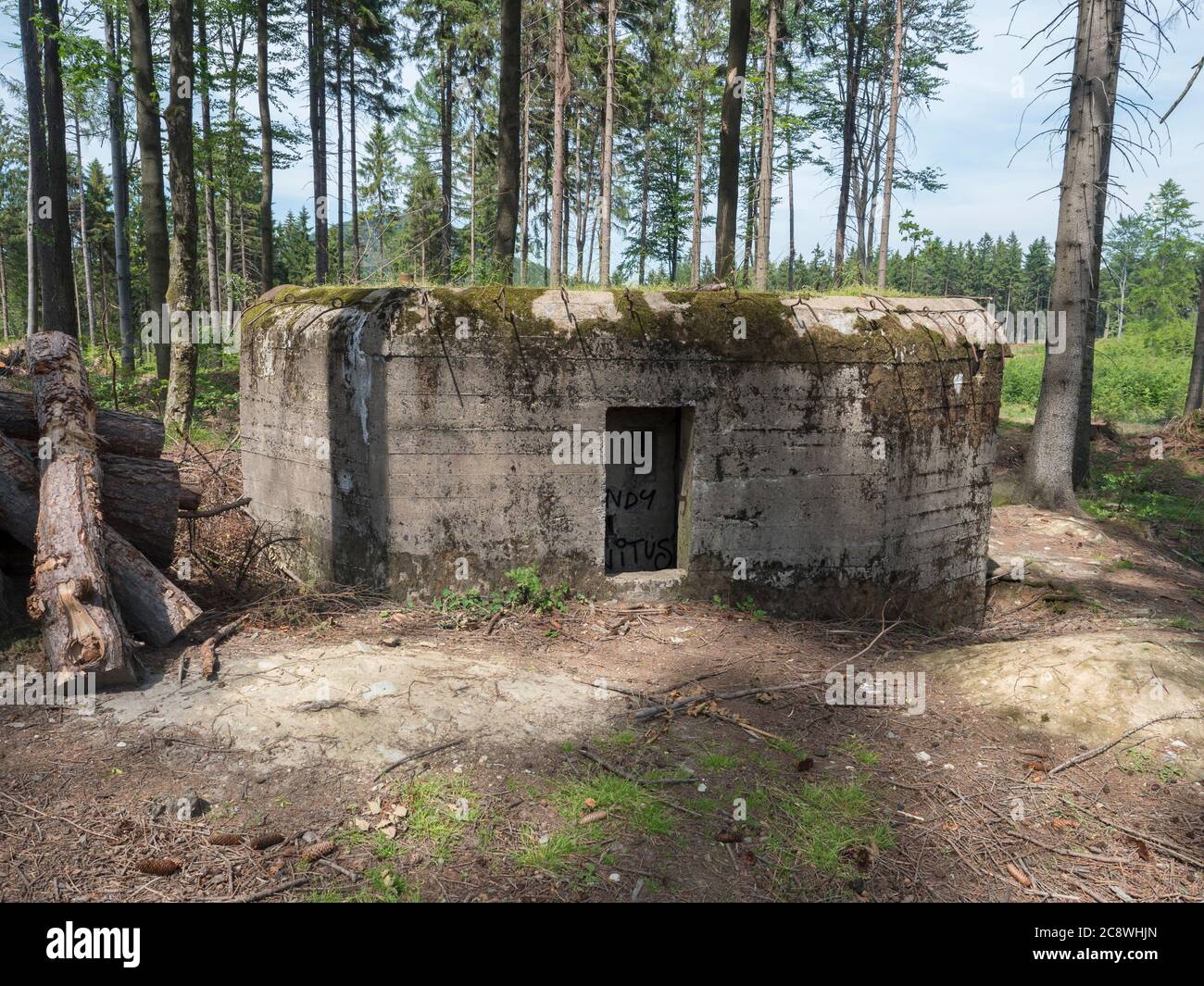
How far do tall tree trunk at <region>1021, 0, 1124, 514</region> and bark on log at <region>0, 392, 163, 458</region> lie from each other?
10573 millimetres

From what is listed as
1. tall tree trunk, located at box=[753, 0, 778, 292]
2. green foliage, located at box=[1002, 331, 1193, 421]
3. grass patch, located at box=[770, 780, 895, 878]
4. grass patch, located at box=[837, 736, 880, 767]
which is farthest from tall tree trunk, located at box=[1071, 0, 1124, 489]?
grass patch, located at box=[770, 780, 895, 878]

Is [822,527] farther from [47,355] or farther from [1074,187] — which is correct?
[1074,187]

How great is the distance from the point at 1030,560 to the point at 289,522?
337 inches

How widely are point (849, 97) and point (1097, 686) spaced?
85.9 feet

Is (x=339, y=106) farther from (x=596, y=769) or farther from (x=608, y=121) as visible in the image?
(x=596, y=769)

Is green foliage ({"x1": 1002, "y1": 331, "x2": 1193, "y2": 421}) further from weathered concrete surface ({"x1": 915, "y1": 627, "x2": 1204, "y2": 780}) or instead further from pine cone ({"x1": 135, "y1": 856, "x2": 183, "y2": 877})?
pine cone ({"x1": 135, "y1": 856, "x2": 183, "y2": 877})

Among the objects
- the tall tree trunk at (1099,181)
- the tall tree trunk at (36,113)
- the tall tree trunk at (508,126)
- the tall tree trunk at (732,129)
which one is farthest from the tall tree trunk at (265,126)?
the tall tree trunk at (1099,181)

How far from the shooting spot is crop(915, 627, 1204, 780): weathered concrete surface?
16.2 feet

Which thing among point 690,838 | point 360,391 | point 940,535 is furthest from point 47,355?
point 940,535

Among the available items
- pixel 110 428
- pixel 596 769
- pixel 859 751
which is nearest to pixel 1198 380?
pixel 859 751

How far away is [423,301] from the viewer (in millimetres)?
6352

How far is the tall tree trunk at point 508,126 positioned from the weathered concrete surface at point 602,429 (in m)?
4.71

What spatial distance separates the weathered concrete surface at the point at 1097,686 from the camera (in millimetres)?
4938
